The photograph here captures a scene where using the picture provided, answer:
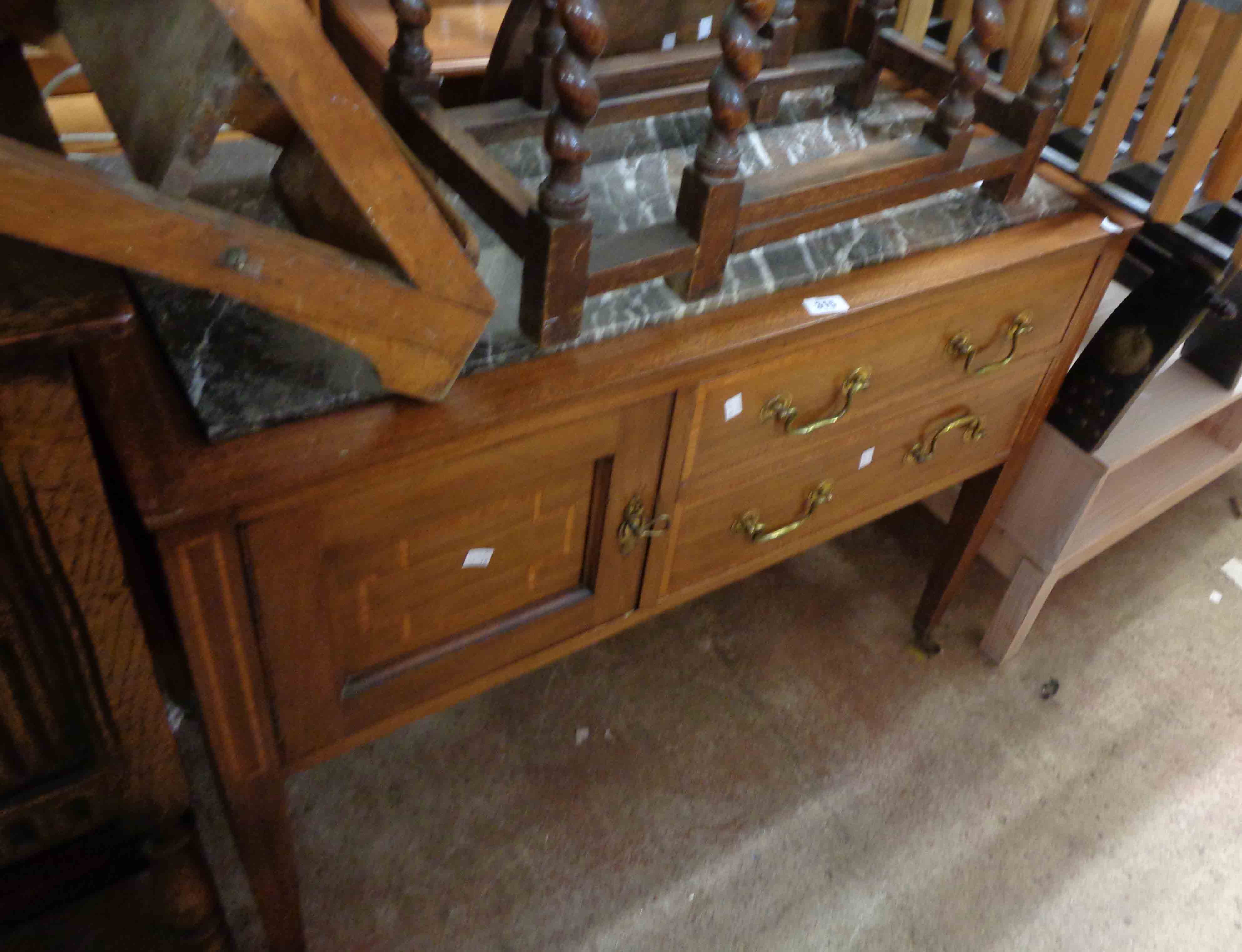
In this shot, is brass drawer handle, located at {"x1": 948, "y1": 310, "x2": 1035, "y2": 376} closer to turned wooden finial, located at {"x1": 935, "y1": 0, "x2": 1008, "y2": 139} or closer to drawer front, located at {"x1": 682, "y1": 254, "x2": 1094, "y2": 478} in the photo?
drawer front, located at {"x1": 682, "y1": 254, "x2": 1094, "y2": 478}

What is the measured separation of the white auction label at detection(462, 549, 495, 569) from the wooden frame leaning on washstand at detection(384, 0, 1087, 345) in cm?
19

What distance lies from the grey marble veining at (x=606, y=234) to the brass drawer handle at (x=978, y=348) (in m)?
0.10

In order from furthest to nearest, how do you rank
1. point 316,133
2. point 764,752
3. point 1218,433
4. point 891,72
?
point 1218,433 → point 764,752 → point 891,72 → point 316,133

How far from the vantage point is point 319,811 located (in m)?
1.30

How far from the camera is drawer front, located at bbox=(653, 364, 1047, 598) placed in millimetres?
1032

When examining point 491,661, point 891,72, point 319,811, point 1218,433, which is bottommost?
point 319,811

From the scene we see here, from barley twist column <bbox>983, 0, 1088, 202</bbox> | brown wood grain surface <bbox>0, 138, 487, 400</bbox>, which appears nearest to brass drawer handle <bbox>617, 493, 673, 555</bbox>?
brown wood grain surface <bbox>0, 138, 487, 400</bbox>

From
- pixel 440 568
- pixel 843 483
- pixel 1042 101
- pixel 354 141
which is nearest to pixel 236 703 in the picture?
pixel 440 568

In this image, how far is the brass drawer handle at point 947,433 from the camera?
115cm

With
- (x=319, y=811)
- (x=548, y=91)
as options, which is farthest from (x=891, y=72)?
(x=319, y=811)

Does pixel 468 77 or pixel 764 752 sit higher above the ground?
pixel 468 77

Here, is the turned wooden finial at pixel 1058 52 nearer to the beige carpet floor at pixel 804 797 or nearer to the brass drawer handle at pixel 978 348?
the brass drawer handle at pixel 978 348

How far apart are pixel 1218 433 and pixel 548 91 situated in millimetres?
1255

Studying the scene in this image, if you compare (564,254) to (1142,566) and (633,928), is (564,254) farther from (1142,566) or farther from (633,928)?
(1142,566)
